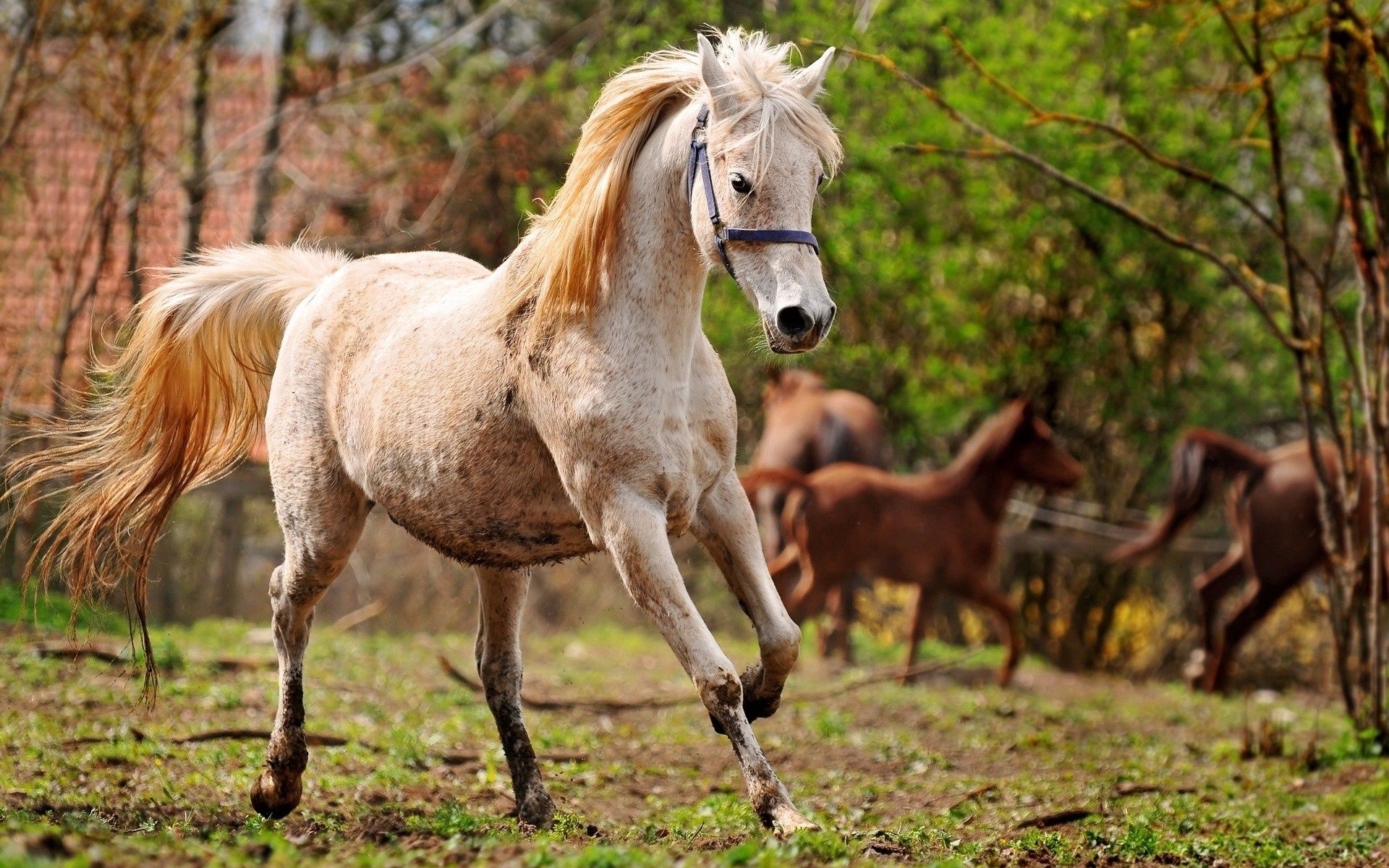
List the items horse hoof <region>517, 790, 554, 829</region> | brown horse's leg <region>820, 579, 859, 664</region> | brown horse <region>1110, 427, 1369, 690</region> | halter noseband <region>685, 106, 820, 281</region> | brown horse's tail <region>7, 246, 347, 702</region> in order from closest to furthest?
1. halter noseband <region>685, 106, 820, 281</region>
2. horse hoof <region>517, 790, 554, 829</region>
3. brown horse's tail <region>7, 246, 347, 702</region>
4. brown horse <region>1110, 427, 1369, 690</region>
5. brown horse's leg <region>820, 579, 859, 664</region>

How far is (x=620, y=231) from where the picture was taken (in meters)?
4.12

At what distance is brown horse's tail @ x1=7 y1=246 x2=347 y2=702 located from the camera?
A: 5.29m

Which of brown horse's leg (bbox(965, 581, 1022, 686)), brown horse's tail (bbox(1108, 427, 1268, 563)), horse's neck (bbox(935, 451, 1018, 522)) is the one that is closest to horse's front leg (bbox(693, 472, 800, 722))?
→ brown horse's leg (bbox(965, 581, 1022, 686))

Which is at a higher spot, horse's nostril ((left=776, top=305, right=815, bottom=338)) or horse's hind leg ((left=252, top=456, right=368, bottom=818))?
horse's nostril ((left=776, top=305, right=815, bottom=338))

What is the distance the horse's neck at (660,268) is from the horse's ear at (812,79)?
0.32 meters

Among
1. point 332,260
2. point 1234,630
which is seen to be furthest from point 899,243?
point 332,260

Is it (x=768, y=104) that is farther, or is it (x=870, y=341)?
(x=870, y=341)

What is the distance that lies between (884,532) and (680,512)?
Result: 622 centimetres

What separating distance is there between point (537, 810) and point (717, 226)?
2062 millimetres

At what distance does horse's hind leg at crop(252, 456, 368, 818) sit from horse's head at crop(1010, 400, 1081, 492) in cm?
643

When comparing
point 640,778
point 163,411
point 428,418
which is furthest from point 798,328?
point 640,778

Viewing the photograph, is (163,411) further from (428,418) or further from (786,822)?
(786,822)

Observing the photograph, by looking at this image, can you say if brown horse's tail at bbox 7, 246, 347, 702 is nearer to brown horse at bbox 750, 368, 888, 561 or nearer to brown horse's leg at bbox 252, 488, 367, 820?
brown horse's leg at bbox 252, 488, 367, 820

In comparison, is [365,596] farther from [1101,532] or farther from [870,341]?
[1101,532]
